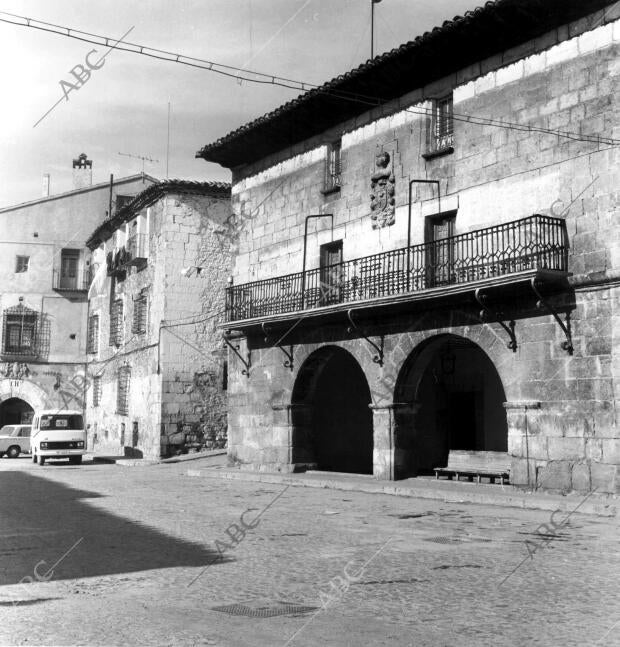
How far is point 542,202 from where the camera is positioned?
49.5ft

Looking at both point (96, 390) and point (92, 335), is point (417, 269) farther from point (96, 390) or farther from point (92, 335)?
point (92, 335)

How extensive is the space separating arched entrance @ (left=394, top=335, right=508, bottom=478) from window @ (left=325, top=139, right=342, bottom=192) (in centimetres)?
457

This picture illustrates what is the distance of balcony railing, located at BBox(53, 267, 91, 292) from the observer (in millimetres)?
40094

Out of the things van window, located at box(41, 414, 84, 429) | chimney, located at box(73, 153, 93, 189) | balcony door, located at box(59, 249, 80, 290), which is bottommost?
van window, located at box(41, 414, 84, 429)

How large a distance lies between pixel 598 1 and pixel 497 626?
38.6 ft

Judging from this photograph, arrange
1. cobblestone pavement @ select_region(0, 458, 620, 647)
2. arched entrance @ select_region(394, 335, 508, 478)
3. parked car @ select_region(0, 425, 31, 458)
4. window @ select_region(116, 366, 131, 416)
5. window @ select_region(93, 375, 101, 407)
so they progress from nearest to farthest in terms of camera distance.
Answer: cobblestone pavement @ select_region(0, 458, 620, 647)
arched entrance @ select_region(394, 335, 508, 478)
window @ select_region(116, 366, 131, 416)
parked car @ select_region(0, 425, 31, 458)
window @ select_region(93, 375, 101, 407)

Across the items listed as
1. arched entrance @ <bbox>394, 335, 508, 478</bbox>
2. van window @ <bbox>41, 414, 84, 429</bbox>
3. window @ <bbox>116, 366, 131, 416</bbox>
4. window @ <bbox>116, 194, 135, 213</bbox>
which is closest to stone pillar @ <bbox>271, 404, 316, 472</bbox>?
arched entrance @ <bbox>394, 335, 508, 478</bbox>

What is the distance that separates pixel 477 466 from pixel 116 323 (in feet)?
65.8

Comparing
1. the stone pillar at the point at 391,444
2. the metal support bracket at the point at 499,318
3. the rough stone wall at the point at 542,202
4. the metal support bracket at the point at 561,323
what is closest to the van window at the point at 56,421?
the rough stone wall at the point at 542,202

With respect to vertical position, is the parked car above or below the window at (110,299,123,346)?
below

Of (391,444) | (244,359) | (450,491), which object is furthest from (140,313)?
(450,491)

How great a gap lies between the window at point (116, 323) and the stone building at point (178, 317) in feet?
8.02

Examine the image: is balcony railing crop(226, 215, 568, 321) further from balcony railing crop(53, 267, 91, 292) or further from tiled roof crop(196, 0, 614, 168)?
balcony railing crop(53, 267, 91, 292)

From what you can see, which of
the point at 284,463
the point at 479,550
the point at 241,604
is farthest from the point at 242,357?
the point at 241,604
